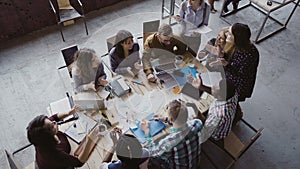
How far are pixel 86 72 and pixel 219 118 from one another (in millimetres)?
1312

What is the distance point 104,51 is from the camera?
3.91 metres

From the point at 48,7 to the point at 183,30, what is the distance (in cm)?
209

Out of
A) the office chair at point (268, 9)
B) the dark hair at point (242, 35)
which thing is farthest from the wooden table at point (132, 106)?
the office chair at point (268, 9)

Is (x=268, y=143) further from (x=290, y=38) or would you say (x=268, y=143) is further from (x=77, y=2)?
(x=77, y=2)

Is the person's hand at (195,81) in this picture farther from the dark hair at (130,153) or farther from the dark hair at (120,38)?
the dark hair at (130,153)

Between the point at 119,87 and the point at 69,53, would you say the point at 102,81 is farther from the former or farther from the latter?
the point at 69,53

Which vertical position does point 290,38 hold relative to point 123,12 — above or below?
below

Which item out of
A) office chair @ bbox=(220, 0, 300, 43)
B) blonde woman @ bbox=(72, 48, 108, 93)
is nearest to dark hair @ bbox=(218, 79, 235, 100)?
blonde woman @ bbox=(72, 48, 108, 93)

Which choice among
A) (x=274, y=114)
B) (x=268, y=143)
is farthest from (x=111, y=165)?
(x=274, y=114)

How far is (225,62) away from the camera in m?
2.89

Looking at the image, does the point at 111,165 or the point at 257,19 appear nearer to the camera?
the point at 111,165

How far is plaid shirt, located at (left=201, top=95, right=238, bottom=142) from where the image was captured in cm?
229

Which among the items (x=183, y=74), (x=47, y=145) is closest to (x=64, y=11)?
(x=183, y=74)

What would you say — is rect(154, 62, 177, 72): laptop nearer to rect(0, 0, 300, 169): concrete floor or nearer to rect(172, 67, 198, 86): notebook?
rect(172, 67, 198, 86): notebook
